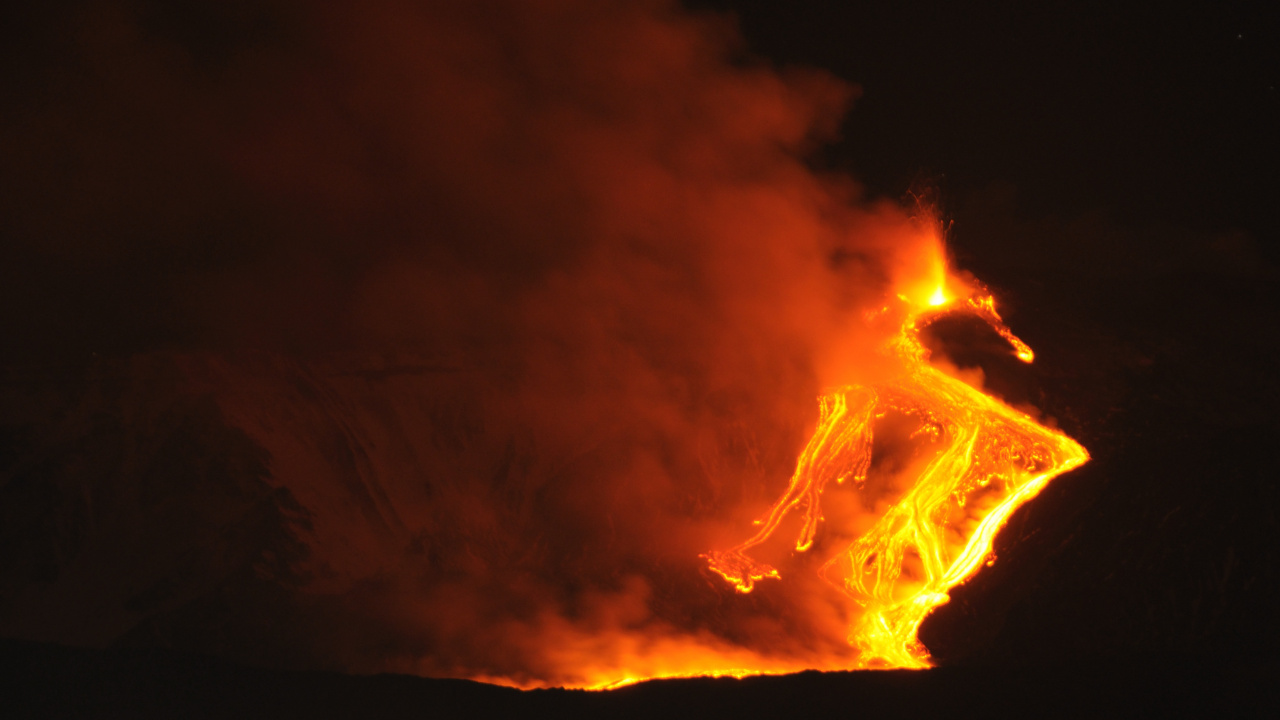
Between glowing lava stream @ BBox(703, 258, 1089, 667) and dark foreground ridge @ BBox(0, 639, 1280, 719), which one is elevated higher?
glowing lava stream @ BBox(703, 258, 1089, 667)

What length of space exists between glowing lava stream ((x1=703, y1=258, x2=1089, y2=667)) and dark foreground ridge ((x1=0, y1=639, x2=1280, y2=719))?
167 centimetres

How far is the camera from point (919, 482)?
2241 centimetres

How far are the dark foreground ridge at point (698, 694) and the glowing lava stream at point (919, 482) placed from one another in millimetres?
1666

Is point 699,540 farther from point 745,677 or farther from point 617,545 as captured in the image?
point 745,677

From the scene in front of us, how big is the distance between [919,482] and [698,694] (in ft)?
28.5

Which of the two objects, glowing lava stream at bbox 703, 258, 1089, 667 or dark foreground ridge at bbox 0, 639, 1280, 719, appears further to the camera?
glowing lava stream at bbox 703, 258, 1089, 667

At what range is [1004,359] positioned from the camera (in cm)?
2422

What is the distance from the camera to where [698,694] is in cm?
1675

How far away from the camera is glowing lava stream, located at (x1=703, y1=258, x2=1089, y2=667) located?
65.0 feet

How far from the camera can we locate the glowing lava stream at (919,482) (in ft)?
65.0

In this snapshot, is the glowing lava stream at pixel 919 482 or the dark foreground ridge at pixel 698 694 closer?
the dark foreground ridge at pixel 698 694

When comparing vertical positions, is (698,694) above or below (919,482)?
below

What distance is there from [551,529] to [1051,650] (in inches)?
554

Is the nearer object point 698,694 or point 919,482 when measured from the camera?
point 698,694
